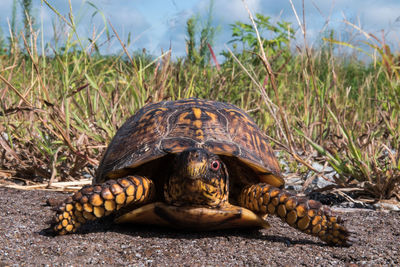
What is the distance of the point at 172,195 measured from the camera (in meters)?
1.83

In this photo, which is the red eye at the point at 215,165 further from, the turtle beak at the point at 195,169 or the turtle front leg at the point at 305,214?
the turtle front leg at the point at 305,214

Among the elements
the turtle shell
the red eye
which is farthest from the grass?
the red eye

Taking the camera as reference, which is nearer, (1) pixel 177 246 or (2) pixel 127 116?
(1) pixel 177 246

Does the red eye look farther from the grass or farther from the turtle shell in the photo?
the grass

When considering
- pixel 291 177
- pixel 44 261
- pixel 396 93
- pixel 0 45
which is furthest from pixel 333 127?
pixel 0 45

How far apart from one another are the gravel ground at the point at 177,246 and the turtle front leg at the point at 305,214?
5 cm

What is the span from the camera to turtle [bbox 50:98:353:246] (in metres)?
1.77

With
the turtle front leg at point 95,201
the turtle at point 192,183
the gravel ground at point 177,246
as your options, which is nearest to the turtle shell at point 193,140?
the turtle at point 192,183

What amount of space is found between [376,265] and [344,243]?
0.84 ft

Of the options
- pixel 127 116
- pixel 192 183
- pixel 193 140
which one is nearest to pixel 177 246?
pixel 192 183

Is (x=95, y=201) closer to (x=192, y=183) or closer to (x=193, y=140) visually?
(x=192, y=183)

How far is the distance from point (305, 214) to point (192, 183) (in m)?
0.53

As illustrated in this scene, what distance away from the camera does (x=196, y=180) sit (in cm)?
172

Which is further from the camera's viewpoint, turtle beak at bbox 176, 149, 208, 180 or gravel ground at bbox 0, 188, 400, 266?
turtle beak at bbox 176, 149, 208, 180
